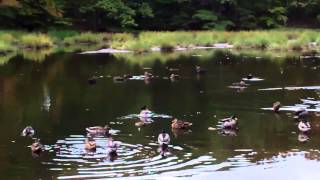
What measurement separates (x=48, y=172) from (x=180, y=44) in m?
42.7

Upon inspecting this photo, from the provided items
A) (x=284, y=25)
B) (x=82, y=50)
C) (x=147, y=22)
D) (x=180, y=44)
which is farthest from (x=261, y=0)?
(x=82, y=50)

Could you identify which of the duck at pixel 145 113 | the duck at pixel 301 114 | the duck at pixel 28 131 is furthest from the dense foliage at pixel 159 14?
the duck at pixel 28 131

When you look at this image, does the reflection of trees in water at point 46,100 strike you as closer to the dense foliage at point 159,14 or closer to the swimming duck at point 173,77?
the swimming duck at point 173,77

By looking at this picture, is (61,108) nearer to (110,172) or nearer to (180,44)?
(110,172)

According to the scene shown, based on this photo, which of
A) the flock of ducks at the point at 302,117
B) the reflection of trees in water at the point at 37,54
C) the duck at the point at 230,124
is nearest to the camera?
the flock of ducks at the point at 302,117

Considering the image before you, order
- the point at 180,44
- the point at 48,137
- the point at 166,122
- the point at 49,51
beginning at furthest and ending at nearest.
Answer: the point at 180,44 → the point at 49,51 → the point at 166,122 → the point at 48,137

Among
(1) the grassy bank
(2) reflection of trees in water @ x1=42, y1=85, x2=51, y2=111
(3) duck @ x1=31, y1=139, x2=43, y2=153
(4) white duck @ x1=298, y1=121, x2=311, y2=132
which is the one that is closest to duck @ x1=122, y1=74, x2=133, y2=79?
(2) reflection of trees in water @ x1=42, y1=85, x2=51, y2=111

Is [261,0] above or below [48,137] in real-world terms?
above

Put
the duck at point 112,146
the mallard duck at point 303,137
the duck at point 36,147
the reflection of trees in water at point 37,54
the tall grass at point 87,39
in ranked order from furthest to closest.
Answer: the tall grass at point 87,39 → the reflection of trees in water at point 37,54 → the mallard duck at point 303,137 → the duck at point 36,147 → the duck at point 112,146

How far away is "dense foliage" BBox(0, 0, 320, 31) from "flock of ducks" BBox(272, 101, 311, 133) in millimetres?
45470

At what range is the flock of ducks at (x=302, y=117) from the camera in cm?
1983

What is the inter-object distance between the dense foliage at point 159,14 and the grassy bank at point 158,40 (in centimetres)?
495

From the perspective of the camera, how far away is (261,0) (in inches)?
3088

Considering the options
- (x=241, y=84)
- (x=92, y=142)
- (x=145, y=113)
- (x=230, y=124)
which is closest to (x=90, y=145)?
(x=92, y=142)
